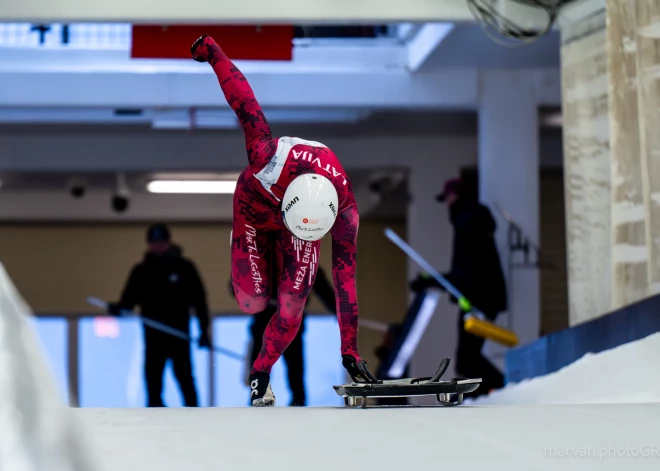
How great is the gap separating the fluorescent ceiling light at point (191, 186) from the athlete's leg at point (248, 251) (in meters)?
9.11

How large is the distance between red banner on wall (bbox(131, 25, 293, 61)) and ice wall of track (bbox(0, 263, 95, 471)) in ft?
19.3

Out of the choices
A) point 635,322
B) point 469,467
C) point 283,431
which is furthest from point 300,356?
point 469,467

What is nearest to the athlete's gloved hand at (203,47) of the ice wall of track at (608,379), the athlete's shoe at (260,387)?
the athlete's shoe at (260,387)

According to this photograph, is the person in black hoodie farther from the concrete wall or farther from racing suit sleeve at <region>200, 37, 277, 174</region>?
racing suit sleeve at <region>200, 37, 277, 174</region>

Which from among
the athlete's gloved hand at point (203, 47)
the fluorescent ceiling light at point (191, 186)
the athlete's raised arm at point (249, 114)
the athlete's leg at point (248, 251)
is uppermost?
the fluorescent ceiling light at point (191, 186)

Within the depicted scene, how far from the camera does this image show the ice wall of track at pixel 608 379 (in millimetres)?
4055

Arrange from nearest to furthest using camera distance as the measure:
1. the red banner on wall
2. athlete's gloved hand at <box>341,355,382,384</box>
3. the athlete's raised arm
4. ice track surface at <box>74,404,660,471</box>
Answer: ice track surface at <box>74,404,660,471</box>, athlete's gloved hand at <box>341,355,382,384</box>, the athlete's raised arm, the red banner on wall

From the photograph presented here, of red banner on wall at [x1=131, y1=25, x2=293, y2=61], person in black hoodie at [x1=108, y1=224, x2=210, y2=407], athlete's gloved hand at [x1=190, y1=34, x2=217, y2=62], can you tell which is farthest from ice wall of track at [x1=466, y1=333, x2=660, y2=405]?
person in black hoodie at [x1=108, y1=224, x2=210, y2=407]

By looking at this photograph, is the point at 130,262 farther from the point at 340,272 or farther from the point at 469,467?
the point at 469,467

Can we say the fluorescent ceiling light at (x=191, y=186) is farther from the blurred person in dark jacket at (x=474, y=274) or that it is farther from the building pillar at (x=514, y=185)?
the blurred person in dark jacket at (x=474, y=274)

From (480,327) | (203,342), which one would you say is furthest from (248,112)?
(480,327)

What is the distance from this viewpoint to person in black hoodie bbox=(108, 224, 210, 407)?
826 cm

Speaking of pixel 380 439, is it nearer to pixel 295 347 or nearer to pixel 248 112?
pixel 248 112

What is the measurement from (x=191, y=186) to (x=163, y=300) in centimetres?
520
